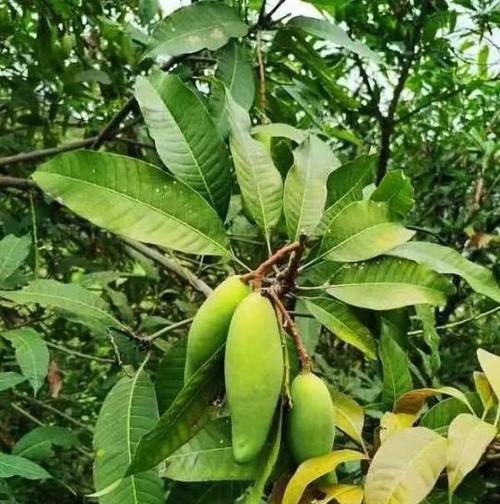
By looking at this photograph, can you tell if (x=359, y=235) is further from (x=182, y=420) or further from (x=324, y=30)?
(x=324, y=30)

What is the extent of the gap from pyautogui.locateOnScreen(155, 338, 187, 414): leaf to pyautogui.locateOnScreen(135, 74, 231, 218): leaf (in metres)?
0.15

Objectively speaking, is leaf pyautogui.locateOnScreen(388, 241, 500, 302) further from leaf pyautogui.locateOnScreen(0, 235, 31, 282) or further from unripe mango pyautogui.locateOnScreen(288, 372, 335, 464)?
leaf pyautogui.locateOnScreen(0, 235, 31, 282)

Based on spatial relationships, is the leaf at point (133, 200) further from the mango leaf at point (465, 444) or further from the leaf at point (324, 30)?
the leaf at point (324, 30)

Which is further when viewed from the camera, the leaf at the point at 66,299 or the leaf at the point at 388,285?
the leaf at the point at 66,299

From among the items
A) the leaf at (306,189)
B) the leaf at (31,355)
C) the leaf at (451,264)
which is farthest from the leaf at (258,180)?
the leaf at (31,355)

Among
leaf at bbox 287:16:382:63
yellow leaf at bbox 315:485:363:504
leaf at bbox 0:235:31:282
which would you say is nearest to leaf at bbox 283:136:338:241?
yellow leaf at bbox 315:485:363:504

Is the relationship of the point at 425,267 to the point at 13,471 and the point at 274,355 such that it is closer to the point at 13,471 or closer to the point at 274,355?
the point at 274,355

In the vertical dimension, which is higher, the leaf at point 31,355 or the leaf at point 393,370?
the leaf at point 393,370

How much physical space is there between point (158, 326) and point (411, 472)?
89 cm

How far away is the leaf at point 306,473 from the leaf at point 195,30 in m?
0.64

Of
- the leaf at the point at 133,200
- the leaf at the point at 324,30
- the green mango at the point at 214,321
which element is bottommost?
the green mango at the point at 214,321

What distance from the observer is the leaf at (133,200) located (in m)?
0.80

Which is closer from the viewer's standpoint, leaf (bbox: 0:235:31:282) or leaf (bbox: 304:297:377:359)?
leaf (bbox: 304:297:377:359)

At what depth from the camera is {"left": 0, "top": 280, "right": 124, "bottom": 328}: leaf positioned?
3.41 feet
